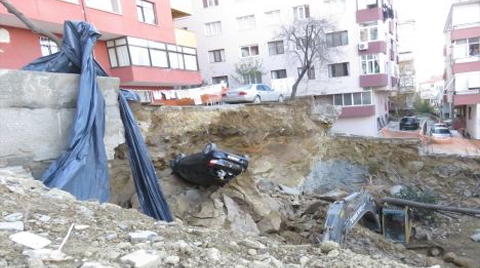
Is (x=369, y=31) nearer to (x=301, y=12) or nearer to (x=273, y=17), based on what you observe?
(x=301, y=12)

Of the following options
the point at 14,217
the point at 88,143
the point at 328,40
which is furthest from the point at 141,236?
the point at 328,40

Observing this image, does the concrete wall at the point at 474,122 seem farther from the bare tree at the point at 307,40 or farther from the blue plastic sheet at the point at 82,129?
the blue plastic sheet at the point at 82,129

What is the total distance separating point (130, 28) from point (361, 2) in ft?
65.2

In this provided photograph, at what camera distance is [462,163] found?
574 inches

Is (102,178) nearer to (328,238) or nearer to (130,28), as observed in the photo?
(328,238)

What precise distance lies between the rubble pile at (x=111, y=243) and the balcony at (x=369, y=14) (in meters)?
29.7

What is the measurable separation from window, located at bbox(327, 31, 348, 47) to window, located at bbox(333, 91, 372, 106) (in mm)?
4388

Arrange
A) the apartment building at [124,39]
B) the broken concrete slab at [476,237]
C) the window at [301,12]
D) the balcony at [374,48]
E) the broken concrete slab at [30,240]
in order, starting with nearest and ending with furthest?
the broken concrete slab at [30,240], the broken concrete slab at [476,237], the apartment building at [124,39], the balcony at [374,48], the window at [301,12]

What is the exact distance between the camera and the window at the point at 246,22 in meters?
33.3

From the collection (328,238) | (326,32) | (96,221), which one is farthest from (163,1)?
(96,221)

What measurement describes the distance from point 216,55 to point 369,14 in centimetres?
1397

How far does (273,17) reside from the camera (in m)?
32.7

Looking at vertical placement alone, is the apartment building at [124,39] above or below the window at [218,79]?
above

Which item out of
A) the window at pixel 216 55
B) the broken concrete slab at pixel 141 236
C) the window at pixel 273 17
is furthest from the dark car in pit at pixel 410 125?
the broken concrete slab at pixel 141 236
